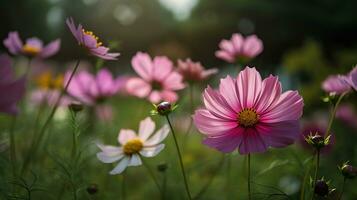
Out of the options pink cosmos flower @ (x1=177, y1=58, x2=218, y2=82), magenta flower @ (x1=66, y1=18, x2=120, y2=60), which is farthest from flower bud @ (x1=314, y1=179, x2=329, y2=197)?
pink cosmos flower @ (x1=177, y1=58, x2=218, y2=82)

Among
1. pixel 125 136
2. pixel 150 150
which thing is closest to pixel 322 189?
pixel 150 150

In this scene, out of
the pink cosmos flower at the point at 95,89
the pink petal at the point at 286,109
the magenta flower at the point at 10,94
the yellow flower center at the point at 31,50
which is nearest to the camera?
the magenta flower at the point at 10,94

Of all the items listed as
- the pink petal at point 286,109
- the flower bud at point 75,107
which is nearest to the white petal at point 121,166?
the flower bud at point 75,107

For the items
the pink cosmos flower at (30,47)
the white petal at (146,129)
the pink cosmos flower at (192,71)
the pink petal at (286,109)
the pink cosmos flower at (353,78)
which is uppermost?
the pink cosmos flower at (30,47)

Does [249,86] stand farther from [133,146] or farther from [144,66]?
[144,66]

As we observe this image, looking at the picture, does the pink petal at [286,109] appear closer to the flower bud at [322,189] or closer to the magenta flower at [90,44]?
the flower bud at [322,189]

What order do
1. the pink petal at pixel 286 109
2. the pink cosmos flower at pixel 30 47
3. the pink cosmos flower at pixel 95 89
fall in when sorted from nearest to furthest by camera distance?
the pink petal at pixel 286 109 → the pink cosmos flower at pixel 30 47 → the pink cosmos flower at pixel 95 89
